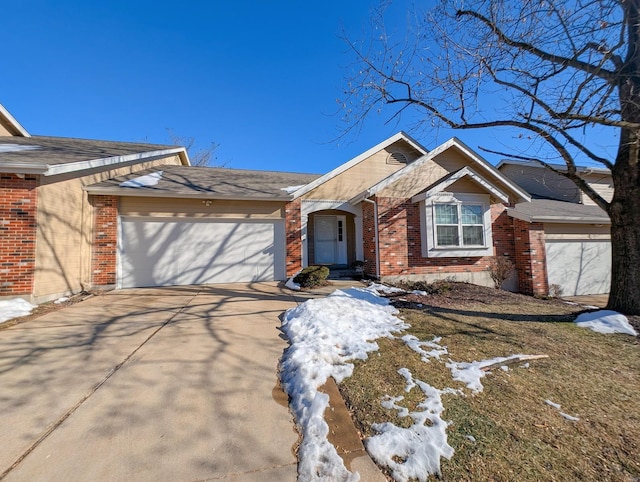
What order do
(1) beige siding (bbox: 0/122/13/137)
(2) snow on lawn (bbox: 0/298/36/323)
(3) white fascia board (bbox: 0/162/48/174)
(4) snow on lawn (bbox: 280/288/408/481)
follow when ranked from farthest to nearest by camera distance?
A: (1) beige siding (bbox: 0/122/13/137) → (3) white fascia board (bbox: 0/162/48/174) → (2) snow on lawn (bbox: 0/298/36/323) → (4) snow on lawn (bbox: 280/288/408/481)

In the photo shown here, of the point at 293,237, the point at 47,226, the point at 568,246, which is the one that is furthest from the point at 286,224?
the point at 568,246

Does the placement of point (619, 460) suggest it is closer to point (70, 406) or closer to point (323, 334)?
point (323, 334)

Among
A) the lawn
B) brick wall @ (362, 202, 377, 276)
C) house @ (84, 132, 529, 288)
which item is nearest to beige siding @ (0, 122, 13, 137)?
house @ (84, 132, 529, 288)

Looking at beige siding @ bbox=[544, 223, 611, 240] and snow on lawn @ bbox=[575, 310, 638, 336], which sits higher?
beige siding @ bbox=[544, 223, 611, 240]

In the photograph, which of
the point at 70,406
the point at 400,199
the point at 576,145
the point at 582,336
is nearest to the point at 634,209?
the point at 576,145

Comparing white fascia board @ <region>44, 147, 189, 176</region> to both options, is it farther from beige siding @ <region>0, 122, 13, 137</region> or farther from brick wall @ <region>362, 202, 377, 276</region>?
brick wall @ <region>362, 202, 377, 276</region>

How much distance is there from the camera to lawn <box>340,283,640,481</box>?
6.27 ft

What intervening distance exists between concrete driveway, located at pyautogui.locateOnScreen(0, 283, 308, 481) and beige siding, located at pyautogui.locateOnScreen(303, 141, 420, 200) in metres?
6.67

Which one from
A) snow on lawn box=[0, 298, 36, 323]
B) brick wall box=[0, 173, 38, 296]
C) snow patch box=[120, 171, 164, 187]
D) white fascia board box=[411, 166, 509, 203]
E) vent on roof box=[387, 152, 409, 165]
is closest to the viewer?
snow on lawn box=[0, 298, 36, 323]

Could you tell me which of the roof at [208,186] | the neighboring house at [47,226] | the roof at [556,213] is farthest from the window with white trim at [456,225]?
the neighboring house at [47,226]

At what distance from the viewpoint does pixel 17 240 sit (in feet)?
19.8

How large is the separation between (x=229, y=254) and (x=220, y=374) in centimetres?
636

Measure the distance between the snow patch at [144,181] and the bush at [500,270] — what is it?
12.0m

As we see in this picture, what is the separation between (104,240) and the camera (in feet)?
26.7
